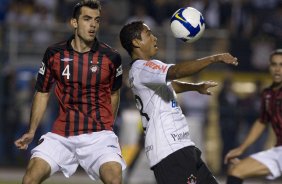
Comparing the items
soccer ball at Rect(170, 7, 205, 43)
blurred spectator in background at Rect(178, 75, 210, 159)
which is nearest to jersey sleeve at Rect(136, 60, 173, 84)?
soccer ball at Rect(170, 7, 205, 43)

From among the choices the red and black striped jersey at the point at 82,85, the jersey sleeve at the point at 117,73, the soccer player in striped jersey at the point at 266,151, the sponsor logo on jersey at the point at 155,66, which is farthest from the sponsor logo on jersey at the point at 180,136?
the soccer player in striped jersey at the point at 266,151

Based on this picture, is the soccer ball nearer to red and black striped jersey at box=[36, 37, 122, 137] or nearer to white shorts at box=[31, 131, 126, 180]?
red and black striped jersey at box=[36, 37, 122, 137]

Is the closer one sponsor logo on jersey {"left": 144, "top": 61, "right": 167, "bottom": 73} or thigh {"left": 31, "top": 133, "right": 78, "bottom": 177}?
sponsor logo on jersey {"left": 144, "top": 61, "right": 167, "bottom": 73}

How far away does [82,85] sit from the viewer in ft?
27.8

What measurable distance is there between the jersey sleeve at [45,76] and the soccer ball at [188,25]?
1.29m

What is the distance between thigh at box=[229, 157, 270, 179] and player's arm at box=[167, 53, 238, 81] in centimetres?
264

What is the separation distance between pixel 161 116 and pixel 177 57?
9.63 m

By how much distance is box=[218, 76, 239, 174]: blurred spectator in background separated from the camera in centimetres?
1708

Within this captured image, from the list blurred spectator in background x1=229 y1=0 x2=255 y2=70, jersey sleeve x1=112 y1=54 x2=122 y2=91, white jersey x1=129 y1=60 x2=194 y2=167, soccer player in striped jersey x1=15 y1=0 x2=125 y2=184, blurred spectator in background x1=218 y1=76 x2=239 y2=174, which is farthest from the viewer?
blurred spectator in background x1=229 y1=0 x2=255 y2=70

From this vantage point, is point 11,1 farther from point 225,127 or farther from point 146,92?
point 146,92

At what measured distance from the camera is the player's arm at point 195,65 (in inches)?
289

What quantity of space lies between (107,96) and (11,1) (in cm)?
1036

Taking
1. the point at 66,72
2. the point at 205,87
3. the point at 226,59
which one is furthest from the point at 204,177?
the point at 66,72

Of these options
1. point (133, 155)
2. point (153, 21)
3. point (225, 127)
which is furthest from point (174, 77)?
point (153, 21)
